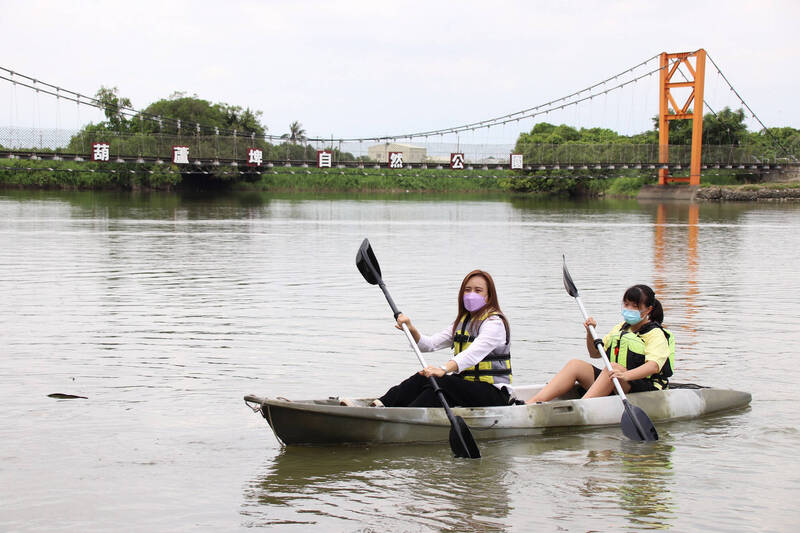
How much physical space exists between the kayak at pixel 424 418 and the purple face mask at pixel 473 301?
74 centimetres

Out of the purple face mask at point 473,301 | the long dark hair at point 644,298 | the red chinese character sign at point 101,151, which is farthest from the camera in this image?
the red chinese character sign at point 101,151

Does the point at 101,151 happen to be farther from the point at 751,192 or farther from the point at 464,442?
the point at 464,442

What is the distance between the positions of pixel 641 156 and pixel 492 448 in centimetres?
6663

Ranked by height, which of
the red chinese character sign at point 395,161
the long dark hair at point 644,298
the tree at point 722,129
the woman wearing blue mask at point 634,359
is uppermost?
the tree at point 722,129

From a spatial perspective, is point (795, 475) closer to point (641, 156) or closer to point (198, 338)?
point (198, 338)

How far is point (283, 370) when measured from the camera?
9.26 meters

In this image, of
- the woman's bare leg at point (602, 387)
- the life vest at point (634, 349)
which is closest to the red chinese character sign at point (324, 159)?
the life vest at point (634, 349)

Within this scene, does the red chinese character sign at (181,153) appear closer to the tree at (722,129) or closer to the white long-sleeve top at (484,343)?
the tree at (722,129)

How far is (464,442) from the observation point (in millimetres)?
6414

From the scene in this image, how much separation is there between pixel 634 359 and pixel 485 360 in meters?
1.27

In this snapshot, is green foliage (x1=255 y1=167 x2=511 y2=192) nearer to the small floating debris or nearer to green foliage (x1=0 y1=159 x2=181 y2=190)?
green foliage (x1=0 y1=159 x2=181 y2=190)

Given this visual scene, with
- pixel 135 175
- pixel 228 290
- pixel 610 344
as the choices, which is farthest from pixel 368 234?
pixel 135 175

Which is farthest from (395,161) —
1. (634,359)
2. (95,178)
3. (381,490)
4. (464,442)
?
(381,490)

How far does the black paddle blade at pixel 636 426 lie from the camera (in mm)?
6926
